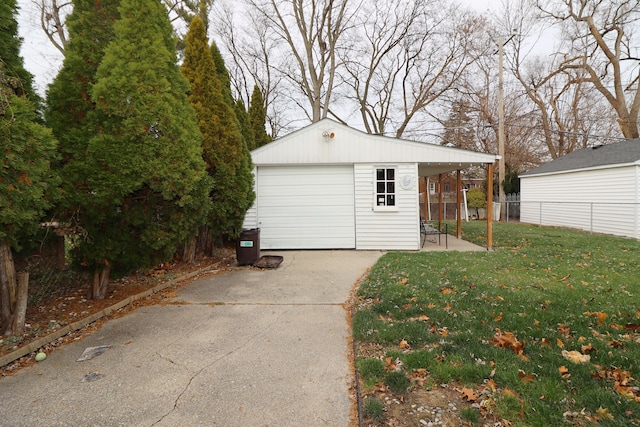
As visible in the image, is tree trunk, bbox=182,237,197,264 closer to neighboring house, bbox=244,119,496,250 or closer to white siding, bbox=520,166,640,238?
neighboring house, bbox=244,119,496,250

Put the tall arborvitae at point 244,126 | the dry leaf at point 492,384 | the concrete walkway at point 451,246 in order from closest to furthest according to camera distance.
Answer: the dry leaf at point 492,384, the concrete walkway at point 451,246, the tall arborvitae at point 244,126

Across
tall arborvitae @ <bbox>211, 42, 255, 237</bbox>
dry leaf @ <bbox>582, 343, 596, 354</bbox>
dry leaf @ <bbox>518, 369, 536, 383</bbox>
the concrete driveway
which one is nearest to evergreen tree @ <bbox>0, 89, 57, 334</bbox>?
the concrete driveway

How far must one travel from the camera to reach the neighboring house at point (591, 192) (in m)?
11.5

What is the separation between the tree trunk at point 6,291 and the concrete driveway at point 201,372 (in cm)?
75

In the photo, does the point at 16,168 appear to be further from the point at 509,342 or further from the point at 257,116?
the point at 257,116

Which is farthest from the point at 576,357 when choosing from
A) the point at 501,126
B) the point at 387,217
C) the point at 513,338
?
the point at 501,126

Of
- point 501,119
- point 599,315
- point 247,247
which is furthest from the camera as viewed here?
Answer: point 501,119

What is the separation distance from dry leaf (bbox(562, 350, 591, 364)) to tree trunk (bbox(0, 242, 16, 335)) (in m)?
5.22

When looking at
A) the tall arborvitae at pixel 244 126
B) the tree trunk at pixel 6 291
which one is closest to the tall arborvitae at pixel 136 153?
the tree trunk at pixel 6 291

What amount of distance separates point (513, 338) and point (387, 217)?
5661 millimetres

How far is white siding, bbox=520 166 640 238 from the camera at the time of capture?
11508 mm

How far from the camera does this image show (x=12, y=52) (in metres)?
3.15

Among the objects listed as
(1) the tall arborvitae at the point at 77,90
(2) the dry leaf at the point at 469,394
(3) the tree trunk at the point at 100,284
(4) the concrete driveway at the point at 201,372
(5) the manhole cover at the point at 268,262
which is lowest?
(4) the concrete driveway at the point at 201,372

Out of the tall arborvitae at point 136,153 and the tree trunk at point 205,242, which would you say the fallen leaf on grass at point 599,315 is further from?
the tree trunk at point 205,242
